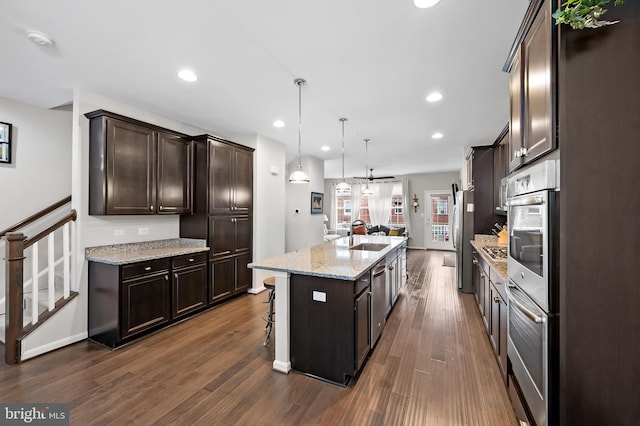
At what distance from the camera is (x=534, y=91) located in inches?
56.7

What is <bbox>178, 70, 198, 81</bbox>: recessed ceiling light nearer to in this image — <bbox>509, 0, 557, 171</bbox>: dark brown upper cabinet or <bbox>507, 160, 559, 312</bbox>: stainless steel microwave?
<bbox>509, 0, 557, 171</bbox>: dark brown upper cabinet

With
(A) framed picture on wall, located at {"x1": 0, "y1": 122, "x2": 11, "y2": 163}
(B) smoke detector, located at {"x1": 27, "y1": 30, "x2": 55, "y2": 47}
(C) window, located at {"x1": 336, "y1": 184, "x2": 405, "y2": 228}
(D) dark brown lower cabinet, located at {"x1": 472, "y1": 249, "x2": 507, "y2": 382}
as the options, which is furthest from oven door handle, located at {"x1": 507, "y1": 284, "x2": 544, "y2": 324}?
(C) window, located at {"x1": 336, "y1": 184, "x2": 405, "y2": 228}

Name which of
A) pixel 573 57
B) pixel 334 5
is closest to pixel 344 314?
pixel 573 57

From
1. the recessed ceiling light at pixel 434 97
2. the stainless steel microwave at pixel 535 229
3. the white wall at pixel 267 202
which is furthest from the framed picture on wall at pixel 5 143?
the stainless steel microwave at pixel 535 229

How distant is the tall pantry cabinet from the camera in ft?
Answer: 12.7

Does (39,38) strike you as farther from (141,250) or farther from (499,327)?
(499,327)

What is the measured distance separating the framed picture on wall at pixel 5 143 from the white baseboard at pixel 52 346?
6.88ft

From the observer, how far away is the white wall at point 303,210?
6.27 meters

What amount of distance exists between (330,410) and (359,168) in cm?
699

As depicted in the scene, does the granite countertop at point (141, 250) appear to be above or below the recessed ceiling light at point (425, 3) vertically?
below

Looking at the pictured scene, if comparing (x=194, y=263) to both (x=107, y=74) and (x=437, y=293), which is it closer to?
(x=107, y=74)

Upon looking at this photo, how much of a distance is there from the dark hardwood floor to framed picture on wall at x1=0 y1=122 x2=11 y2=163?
2224 millimetres

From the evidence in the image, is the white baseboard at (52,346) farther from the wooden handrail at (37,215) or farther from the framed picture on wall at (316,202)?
the framed picture on wall at (316,202)

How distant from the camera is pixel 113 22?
6.35 ft
